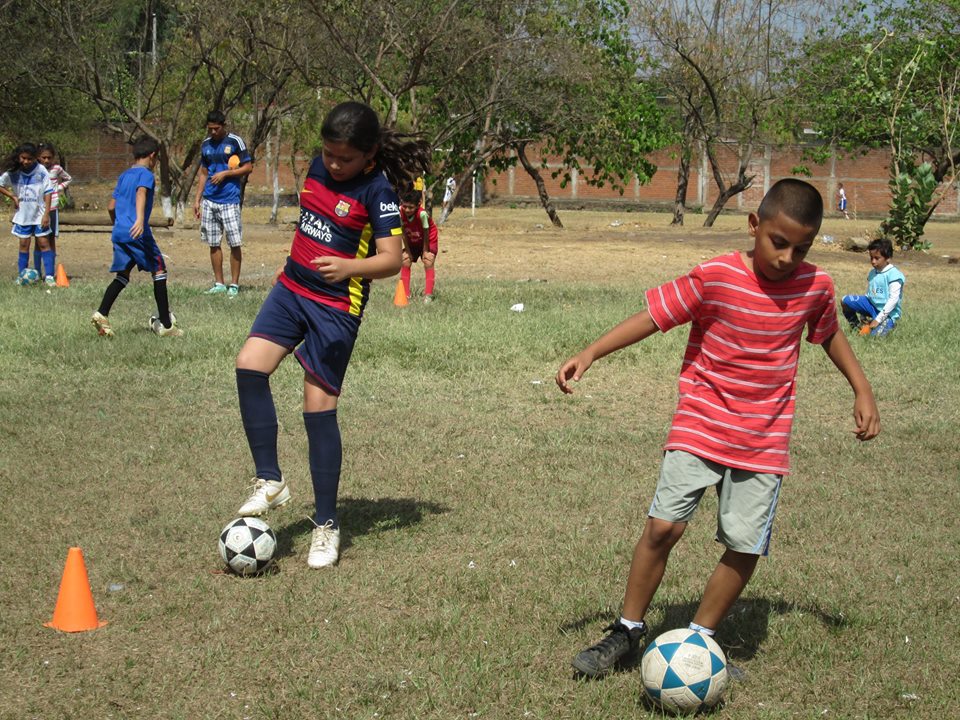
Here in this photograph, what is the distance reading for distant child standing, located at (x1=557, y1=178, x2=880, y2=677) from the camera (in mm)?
3893

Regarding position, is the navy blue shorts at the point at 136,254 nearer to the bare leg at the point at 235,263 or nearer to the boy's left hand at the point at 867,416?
the bare leg at the point at 235,263

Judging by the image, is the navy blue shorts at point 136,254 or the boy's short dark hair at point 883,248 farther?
the boy's short dark hair at point 883,248

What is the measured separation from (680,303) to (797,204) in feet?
1.65

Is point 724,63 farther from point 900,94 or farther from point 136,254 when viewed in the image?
point 136,254

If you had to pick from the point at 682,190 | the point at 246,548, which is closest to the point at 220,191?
the point at 246,548

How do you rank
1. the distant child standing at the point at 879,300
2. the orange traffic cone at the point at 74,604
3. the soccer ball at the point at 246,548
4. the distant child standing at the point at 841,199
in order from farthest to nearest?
the distant child standing at the point at 841,199 → the distant child standing at the point at 879,300 → the soccer ball at the point at 246,548 → the orange traffic cone at the point at 74,604

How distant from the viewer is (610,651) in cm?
398

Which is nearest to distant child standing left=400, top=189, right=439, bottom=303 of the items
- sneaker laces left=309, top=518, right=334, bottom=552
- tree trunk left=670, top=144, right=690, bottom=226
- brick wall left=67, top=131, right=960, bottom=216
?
sneaker laces left=309, top=518, right=334, bottom=552

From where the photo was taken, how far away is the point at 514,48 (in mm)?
27141

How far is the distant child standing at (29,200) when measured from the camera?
14.8 meters

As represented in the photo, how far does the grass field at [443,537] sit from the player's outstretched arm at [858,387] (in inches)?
32.9

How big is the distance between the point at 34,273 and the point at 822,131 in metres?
25.2

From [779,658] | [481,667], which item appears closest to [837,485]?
[779,658]

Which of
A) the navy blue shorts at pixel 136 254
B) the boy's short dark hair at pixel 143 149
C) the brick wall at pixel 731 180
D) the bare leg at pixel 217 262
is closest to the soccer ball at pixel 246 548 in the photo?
the navy blue shorts at pixel 136 254
